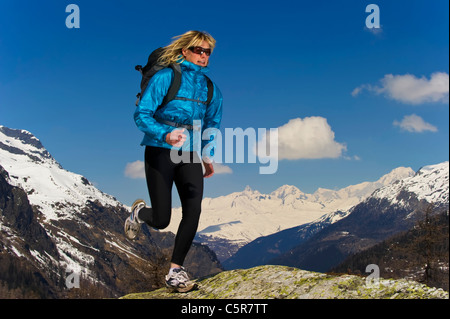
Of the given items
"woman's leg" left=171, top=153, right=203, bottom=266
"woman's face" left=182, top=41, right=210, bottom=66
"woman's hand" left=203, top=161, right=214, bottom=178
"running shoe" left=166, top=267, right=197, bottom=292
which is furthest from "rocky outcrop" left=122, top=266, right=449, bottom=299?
"woman's face" left=182, top=41, right=210, bottom=66

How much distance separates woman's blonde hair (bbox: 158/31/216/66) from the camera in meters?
7.29

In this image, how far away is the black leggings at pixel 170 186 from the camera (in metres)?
7.33

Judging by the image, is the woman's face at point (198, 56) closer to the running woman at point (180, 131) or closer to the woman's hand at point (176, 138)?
the running woman at point (180, 131)

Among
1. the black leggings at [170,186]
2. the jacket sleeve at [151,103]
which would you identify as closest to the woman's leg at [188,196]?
the black leggings at [170,186]

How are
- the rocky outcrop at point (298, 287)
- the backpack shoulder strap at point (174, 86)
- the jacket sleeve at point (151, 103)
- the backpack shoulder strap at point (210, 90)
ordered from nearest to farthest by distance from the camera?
the rocky outcrop at point (298, 287) < the jacket sleeve at point (151, 103) < the backpack shoulder strap at point (174, 86) < the backpack shoulder strap at point (210, 90)

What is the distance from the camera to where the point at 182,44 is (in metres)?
7.37

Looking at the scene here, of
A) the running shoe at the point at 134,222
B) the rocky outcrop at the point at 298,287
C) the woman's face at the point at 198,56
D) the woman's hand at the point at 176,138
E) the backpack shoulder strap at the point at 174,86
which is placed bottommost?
the rocky outcrop at the point at 298,287

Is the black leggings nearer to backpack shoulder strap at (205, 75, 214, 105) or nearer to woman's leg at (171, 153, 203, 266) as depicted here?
woman's leg at (171, 153, 203, 266)

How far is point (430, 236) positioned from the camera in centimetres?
4388

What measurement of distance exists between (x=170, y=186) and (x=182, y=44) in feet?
7.94
